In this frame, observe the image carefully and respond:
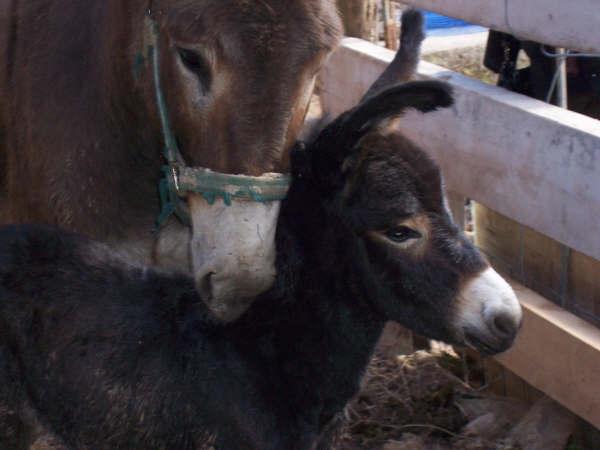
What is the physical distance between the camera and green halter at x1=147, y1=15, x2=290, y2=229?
3.12 metres

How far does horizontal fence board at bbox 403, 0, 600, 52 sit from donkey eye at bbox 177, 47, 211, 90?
171 centimetres

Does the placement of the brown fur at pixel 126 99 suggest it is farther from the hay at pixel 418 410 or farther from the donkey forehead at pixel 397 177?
the hay at pixel 418 410

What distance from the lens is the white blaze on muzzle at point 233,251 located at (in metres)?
3.08

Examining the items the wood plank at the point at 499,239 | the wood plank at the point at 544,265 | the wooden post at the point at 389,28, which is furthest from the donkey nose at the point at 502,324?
the wooden post at the point at 389,28

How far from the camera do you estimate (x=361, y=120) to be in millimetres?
3090

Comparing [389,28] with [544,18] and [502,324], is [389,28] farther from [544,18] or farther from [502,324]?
[502,324]

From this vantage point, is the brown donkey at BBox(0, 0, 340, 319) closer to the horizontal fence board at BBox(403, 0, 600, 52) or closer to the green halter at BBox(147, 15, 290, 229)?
the green halter at BBox(147, 15, 290, 229)

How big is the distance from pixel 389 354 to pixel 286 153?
6.83 ft

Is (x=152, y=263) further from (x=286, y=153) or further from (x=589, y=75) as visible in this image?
(x=589, y=75)

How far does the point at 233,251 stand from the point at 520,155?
1730mm

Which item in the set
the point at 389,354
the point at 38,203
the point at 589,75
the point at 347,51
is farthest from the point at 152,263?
the point at 589,75

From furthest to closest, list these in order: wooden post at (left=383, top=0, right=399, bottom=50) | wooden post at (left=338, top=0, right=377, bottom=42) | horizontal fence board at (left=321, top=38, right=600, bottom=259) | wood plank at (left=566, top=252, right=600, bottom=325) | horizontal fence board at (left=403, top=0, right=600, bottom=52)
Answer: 1. wooden post at (left=383, top=0, right=399, bottom=50)
2. wooden post at (left=338, top=0, right=377, bottom=42)
3. wood plank at (left=566, top=252, right=600, bottom=325)
4. horizontal fence board at (left=403, top=0, right=600, bottom=52)
5. horizontal fence board at (left=321, top=38, right=600, bottom=259)

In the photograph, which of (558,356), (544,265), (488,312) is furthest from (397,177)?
(544,265)

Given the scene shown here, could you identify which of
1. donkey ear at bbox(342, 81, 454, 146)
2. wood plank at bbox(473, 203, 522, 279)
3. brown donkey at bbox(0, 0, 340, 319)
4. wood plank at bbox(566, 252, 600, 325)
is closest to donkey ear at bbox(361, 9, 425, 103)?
brown donkey at bbox(0, 0, 340, 319)
